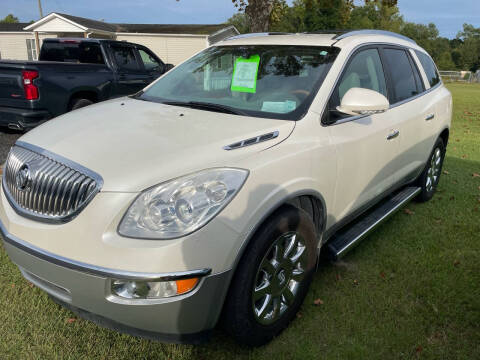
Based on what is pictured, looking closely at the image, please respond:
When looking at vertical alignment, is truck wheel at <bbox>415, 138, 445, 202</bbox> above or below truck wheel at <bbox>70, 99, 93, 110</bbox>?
below

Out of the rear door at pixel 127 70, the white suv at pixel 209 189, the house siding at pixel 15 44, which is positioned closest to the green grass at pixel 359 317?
the white suv at pixel 209 189

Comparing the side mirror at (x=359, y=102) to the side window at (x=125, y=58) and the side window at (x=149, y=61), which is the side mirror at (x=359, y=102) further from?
the side window at (x=149, y=61)

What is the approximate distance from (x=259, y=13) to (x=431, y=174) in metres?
6.78

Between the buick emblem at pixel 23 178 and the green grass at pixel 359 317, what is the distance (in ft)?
3.08

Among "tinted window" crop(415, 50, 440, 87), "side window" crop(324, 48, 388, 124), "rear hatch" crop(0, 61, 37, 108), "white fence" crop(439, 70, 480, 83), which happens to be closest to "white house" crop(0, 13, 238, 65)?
"rear hatch" crop(0, 61, 37, 108)

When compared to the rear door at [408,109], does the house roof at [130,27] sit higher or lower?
higher

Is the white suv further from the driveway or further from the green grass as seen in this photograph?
the driveway

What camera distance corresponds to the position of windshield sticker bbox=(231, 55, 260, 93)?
3098mm

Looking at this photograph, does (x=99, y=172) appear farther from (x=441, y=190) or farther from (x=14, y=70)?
(x=14, y=70)

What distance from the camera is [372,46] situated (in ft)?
11.4

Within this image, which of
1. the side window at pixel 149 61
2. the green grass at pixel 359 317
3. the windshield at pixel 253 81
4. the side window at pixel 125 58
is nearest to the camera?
the green grass at pixel 359 317

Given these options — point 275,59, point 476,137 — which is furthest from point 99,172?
point 476,137

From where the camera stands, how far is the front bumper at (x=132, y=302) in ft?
6.32

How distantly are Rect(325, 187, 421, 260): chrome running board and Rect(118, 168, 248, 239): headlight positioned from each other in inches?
51.5
